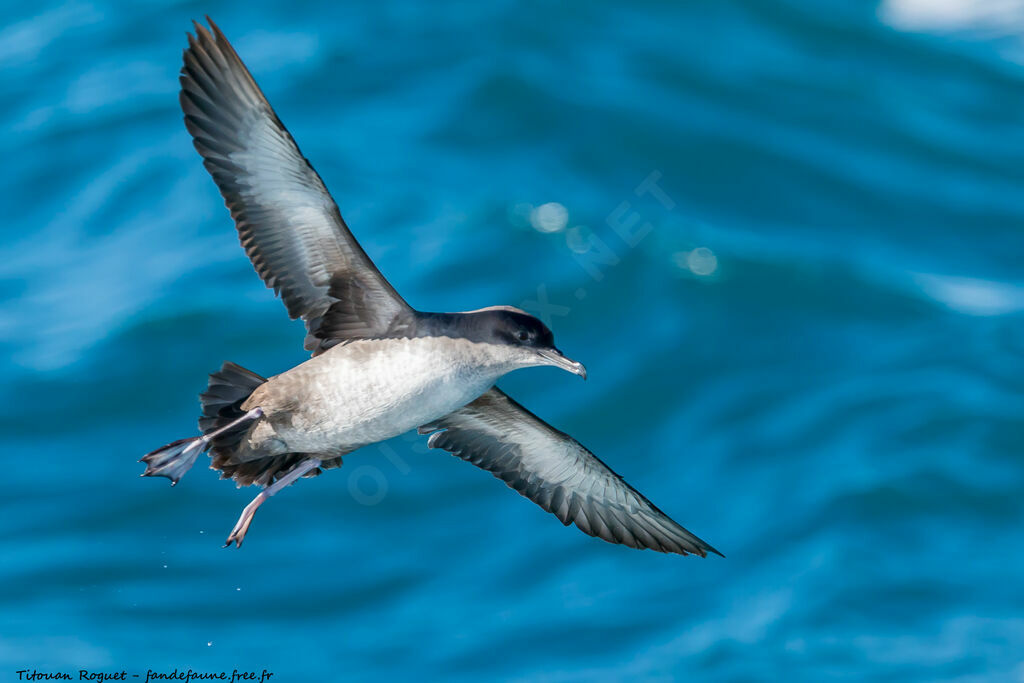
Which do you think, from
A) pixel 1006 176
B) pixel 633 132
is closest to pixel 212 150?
pixel 633 132

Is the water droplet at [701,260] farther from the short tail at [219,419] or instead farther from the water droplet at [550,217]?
the short tail at [219,419]

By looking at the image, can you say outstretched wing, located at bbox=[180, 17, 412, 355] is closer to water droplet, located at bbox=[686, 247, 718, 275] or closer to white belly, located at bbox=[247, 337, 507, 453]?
white belly, located at bbox=[247, 337, 507, 453]

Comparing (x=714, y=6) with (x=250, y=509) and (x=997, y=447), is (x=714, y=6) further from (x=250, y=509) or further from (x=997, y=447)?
(x=250, y=509)

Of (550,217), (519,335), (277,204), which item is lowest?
(519,335)

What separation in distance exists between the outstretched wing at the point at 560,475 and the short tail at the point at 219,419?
4.60 feet

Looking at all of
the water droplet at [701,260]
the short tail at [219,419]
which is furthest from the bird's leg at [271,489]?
the water droplet at [701,260]

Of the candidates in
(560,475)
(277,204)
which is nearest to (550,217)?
(560,475)

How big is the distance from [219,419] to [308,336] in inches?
28.2

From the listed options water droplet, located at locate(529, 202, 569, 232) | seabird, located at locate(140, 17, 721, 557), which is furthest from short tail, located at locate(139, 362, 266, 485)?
water droplet, located at locate(529, 202, 569, 232)

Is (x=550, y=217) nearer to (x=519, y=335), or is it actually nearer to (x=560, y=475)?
(x=560, y=475)

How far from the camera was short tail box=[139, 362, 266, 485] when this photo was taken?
295 inches

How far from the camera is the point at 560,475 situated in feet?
28.9

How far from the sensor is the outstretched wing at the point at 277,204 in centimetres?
701

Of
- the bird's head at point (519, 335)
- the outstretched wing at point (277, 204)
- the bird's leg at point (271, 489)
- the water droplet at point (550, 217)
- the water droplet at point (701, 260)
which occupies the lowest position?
the bird's leg at point (271, 489)
